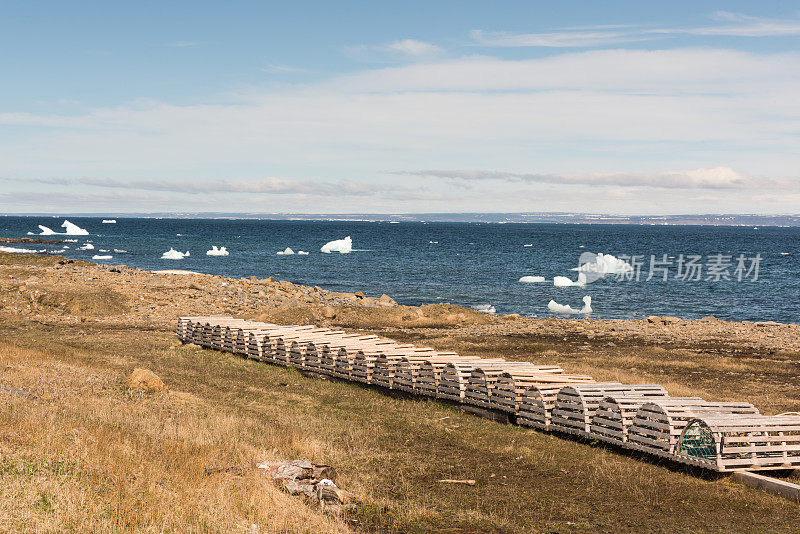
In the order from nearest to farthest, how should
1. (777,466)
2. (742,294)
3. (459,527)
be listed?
(459,527) < (777,466) < (742,294)

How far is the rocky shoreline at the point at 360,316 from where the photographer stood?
109 ft

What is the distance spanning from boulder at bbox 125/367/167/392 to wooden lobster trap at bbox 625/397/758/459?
453 inches

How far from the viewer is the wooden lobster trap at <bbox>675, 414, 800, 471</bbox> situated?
1199 cm

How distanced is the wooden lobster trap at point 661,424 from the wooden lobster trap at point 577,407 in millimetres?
1086

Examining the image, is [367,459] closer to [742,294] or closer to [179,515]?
[179,515]

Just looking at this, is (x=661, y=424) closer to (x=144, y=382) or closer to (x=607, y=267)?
(x=144, y=382)

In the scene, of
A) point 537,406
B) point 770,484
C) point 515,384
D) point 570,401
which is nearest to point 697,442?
point 770,484

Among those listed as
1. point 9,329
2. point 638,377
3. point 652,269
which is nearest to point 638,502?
point 638,377

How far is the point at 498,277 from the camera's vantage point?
228 ft

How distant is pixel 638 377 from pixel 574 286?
129 ft

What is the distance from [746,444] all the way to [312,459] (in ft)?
26.3

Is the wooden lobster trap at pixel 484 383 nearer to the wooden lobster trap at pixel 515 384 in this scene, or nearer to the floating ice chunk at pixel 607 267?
the wooden lobster trap at pixel 515 384

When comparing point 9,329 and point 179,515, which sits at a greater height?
point 179,515

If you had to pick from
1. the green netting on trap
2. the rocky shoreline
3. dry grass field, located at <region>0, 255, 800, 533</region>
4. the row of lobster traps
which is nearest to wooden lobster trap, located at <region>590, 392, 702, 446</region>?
the row of lobster traps
